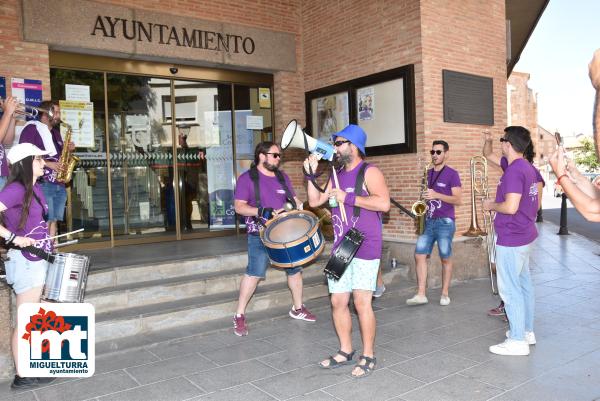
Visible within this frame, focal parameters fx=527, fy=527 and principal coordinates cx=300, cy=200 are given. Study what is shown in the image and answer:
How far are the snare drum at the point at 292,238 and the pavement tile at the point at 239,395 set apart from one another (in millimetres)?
1231

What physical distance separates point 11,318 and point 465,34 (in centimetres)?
792

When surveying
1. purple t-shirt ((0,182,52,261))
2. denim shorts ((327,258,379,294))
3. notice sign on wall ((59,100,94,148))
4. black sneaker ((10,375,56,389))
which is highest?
notice sign on wall ((59,100,94,148))

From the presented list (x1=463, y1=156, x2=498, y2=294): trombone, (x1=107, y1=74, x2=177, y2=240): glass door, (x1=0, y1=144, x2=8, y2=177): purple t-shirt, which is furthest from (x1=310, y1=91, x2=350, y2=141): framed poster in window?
(x1=0, y1=144, x2=8, y2=177): purple t-shirt

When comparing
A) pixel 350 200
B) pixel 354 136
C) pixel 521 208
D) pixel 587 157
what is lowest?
pixel 521 208

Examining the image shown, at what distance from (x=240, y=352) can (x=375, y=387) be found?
1.59m

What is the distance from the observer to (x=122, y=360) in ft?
17.3

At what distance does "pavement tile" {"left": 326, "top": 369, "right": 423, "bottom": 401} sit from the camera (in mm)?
4254

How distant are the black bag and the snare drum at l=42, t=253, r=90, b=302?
2.12 m

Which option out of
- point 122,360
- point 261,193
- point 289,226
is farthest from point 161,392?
point 261,193

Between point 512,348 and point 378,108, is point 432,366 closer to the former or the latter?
point 512,348

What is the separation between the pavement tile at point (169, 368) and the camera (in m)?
4.80

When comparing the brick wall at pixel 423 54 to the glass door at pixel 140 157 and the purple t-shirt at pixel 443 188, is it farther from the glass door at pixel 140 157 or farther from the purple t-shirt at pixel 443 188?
the glass door at pixel 140 157

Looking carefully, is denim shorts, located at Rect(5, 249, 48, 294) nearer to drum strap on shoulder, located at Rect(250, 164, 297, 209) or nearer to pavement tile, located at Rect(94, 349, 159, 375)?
pavement tile, located at Rect(94, 349, 159, 375)

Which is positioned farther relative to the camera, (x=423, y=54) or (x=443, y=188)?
(x=423, y=54)
